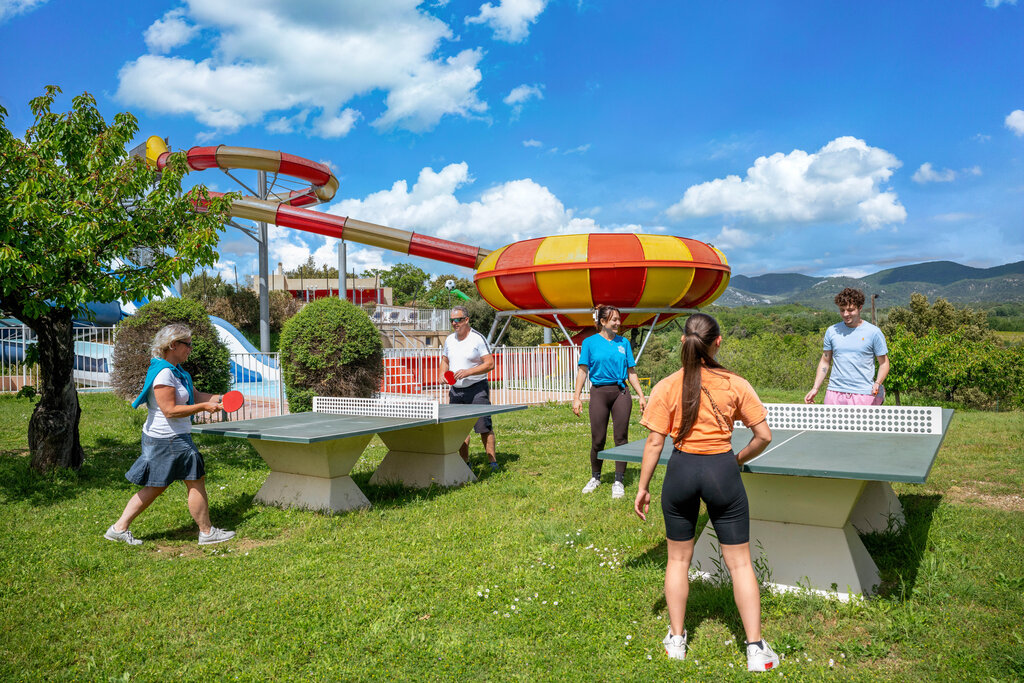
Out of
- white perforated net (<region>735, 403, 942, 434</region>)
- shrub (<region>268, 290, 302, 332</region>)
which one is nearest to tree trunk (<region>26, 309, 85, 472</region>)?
white perforated net (<region>735, 403, 942, 434</region>)

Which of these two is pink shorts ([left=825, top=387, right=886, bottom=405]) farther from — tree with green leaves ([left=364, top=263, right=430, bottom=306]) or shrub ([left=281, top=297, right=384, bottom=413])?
tree with green leaves ([left=364, top=263, right=430, bottom=306])

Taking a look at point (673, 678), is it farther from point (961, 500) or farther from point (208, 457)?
point (208, 457)

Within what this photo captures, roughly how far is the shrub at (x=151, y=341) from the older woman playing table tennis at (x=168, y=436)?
714 centimetres

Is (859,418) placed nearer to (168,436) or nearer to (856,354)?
(856,354)

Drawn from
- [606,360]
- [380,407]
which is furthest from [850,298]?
[380,407]

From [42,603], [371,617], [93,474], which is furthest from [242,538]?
[93,474]

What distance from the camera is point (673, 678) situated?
10.6ft

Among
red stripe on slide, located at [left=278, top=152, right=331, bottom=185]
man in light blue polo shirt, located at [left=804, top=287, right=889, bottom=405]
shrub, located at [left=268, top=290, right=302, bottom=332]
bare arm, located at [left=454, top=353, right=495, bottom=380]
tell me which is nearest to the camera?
man in light blue polo shirt, located at [left=804, top=287, right=889, bottom=405]

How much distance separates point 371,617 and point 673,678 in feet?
5.88

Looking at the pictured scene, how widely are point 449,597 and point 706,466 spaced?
6.39 feet

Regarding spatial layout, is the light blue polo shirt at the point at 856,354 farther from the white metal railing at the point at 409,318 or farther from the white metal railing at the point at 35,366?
the white metal railing at the point at 409,318

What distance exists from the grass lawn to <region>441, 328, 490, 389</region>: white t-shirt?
1.71 m

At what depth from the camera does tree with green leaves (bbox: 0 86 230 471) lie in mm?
6352

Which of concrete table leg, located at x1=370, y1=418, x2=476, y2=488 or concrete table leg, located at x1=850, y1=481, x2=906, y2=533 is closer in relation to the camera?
concrete table leg, located at x1=850, y1=481, x2=906, y2=533
